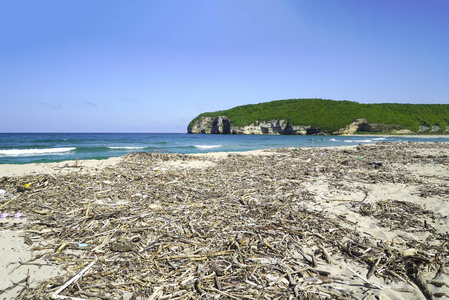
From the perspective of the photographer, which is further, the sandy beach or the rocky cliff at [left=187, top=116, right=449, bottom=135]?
the rocky cliff at [left=187, top=116, right=449, bottom=135]

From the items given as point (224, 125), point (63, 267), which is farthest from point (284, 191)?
point (224, 125)

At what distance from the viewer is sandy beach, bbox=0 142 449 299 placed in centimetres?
248

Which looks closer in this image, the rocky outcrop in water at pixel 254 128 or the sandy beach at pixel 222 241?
the sandy beach at pixel 222 241

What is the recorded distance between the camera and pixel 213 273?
2633 mm

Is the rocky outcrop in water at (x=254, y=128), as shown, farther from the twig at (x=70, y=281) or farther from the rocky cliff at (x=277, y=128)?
the twig at (x=70, y=281)

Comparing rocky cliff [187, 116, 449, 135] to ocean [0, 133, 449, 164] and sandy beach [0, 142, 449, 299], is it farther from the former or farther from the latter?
sandy beach [0, 142, 449, 299]

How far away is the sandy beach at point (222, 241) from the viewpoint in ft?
8.13

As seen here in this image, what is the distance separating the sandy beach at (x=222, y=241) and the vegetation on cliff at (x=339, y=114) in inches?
3123

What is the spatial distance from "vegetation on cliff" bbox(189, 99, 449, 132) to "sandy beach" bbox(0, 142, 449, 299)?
79.3m

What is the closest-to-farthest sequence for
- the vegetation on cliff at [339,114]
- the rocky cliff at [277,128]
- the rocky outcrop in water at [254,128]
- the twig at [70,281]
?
1. the twig at [70,281]
2. the rocky cliff at [277,128]
3. the vegetation on cliff at [339,114]
4. the rocky outcrop in water at [254,128]

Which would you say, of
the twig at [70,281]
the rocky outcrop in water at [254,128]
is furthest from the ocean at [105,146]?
the rocky outcrop in water at [254,128]

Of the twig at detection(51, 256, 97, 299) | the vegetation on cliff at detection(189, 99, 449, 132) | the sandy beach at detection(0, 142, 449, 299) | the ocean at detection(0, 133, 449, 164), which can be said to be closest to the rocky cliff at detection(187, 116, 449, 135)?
the vegetation on cliff at detection(189, 99, 449, 132)

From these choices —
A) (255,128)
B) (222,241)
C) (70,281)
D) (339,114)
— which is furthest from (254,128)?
(70,281)

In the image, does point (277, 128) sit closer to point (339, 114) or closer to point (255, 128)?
point (255, 128)
